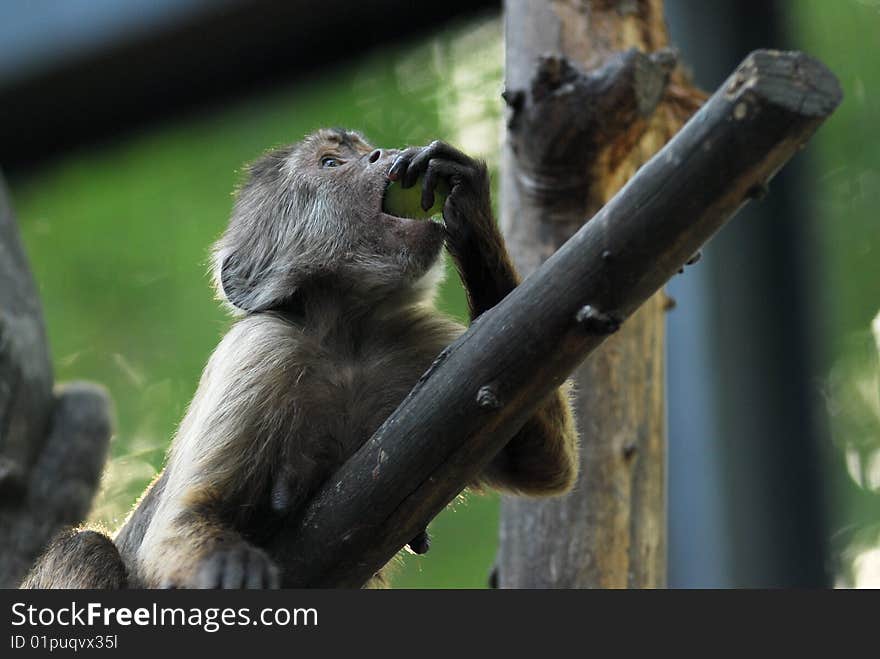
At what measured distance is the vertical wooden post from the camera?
19.8 feet

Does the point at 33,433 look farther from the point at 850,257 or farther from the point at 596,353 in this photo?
the point at 850,257

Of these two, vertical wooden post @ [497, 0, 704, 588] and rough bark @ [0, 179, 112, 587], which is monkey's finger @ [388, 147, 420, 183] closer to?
vertical wooden post @ [497, 0, 704, 588]

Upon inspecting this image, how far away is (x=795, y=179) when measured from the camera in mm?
8836

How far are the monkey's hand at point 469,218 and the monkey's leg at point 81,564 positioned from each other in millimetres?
1820

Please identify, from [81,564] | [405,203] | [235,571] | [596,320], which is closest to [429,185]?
[405,203]

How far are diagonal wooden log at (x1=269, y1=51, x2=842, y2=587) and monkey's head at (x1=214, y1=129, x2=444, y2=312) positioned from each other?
3.57 ft

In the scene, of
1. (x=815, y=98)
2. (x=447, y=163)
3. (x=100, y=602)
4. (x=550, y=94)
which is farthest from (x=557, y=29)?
(x=100, y=602)

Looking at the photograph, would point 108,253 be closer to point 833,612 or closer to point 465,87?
point 465,87

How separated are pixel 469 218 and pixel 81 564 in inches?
82.2

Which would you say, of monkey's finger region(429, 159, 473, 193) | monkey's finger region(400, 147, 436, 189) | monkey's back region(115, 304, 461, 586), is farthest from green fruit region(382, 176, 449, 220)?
monkey's finger region(429, 159, 473, 193)

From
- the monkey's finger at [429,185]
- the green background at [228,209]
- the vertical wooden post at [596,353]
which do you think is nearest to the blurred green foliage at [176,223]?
the green background at [228,209]

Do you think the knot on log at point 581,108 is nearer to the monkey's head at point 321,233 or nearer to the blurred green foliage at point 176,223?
the monkey's head at point 321,233

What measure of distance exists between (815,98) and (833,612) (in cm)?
169

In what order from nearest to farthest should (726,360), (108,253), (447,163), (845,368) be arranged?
1. (447,163)
2. (726,360)
3. (845,368)
4. (108,253)
